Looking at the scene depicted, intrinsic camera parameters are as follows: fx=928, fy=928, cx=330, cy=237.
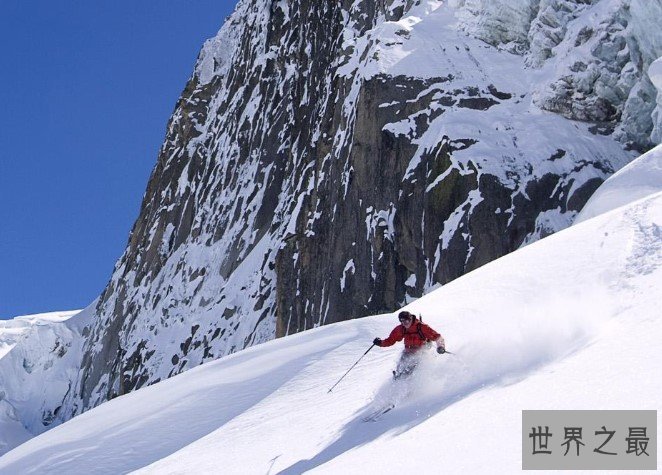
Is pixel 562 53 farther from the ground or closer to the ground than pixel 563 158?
farther from the ground

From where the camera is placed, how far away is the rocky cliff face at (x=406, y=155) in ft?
104

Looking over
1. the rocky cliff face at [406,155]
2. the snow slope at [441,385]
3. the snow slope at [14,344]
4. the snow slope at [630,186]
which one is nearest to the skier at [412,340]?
the snow slope at [441,385]

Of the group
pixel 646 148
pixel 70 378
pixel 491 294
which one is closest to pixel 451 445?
pixel 491 294

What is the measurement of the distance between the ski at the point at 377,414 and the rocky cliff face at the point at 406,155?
1836cm

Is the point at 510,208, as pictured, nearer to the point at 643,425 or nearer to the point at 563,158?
the point at 563,158

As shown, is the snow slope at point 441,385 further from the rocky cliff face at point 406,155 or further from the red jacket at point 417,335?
the rocky cliff face at point 406,155

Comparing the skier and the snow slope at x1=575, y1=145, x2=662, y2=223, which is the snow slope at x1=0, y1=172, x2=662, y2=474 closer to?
the skier

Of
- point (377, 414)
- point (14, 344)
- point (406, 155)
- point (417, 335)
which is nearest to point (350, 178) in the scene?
point (406, 155)

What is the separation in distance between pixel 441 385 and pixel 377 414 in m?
0.91

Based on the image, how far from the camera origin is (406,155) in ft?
118

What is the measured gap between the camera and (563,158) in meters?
32.0

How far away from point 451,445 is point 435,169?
2587 centimetres

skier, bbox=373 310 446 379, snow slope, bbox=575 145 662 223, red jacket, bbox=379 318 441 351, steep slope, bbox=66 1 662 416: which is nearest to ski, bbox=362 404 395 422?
skier, bbox=373 310 446 379

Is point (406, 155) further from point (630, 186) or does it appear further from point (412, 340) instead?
point (412, 340)
